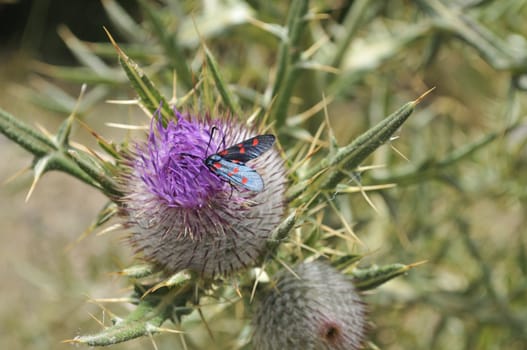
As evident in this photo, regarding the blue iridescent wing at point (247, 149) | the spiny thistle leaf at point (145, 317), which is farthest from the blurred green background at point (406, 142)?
the blue iridescent wing at point (247, 149)

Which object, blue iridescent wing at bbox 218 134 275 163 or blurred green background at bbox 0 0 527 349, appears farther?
blurred green background at bbox 0 0 527 349

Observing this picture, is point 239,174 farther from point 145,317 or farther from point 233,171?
point 145,317

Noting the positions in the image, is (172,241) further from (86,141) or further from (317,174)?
(86,141)

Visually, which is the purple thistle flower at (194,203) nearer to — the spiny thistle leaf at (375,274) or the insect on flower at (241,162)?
the insect on flower at (241,162)

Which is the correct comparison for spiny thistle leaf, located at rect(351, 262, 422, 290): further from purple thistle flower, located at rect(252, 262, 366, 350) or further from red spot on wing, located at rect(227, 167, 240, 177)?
red spot on wing, located at rect(227, 167, 240, 177)

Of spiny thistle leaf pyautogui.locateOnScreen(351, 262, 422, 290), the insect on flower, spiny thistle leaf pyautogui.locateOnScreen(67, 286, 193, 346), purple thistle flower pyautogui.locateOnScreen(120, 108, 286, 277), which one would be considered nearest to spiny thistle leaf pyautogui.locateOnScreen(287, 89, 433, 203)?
purple thistle flower pyautogui.locateOnScreen(120, 108, 286, 277)

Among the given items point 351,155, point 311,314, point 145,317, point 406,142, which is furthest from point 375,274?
point 406,142
